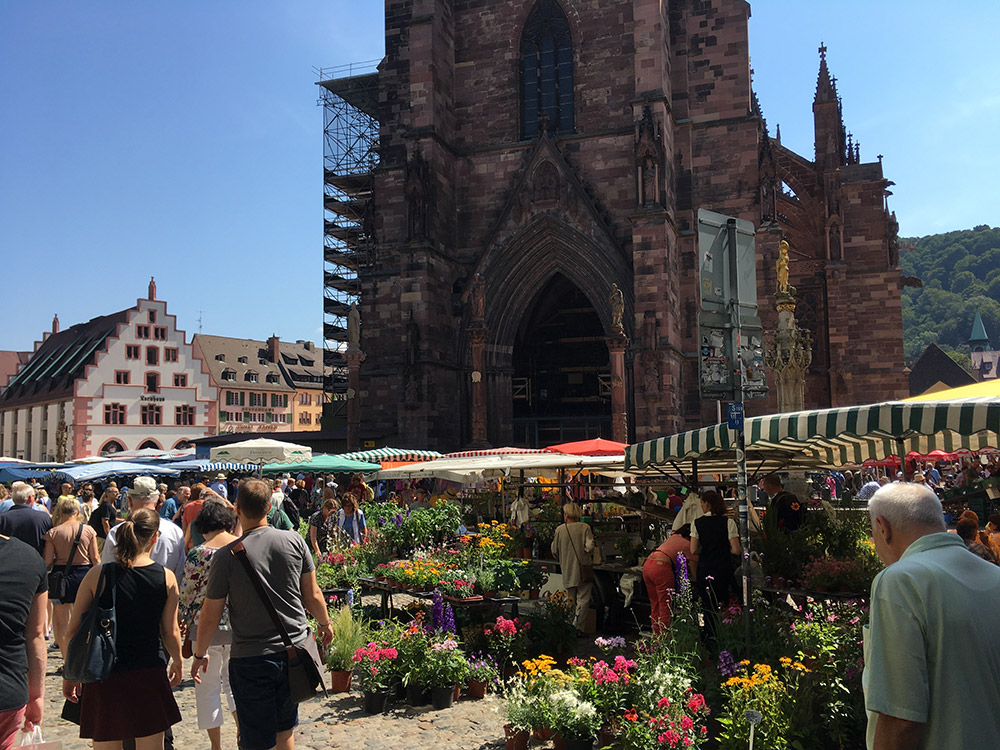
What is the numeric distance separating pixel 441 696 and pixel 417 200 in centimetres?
2057

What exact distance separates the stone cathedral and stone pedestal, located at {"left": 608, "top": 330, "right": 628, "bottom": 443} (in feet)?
0.19

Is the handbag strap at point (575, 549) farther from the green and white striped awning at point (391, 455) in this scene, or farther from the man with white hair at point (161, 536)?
the green and white striped awning at point (391, 455)

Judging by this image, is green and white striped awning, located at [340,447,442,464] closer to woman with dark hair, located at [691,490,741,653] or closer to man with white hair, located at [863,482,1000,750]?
woman with dark hair, located at [691,490,741,653]

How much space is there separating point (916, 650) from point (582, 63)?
88.0 ft

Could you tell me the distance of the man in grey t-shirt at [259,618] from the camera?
4.38m

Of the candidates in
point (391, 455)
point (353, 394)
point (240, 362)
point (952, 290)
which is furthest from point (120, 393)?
point (952, 290)

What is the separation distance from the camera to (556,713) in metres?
5.77

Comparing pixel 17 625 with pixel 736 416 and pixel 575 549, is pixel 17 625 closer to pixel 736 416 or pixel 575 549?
pixel 736 416

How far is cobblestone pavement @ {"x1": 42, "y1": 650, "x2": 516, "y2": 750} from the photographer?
6.34 meters

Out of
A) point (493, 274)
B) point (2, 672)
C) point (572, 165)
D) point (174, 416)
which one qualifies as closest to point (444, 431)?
point (493, 274)

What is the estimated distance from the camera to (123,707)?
430cm

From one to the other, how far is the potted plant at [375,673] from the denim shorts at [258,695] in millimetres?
2874

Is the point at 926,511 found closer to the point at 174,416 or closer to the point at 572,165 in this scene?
the point at 572,165

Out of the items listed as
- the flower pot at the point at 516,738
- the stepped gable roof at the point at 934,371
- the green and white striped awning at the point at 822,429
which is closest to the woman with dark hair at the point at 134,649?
the flower pot at the point at 516,738
